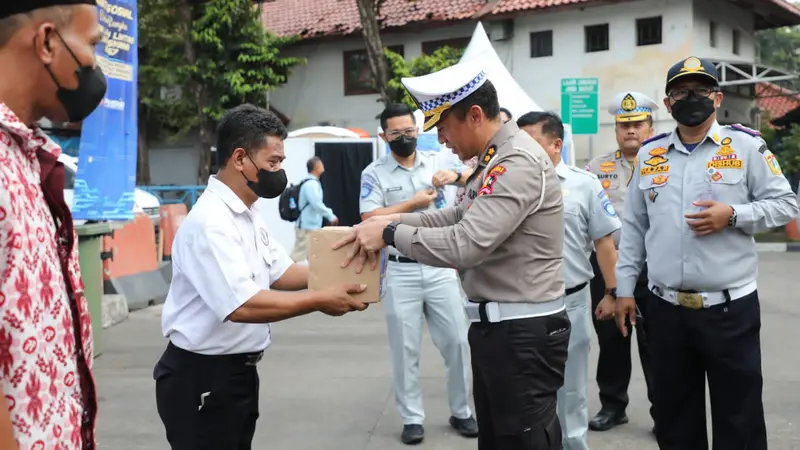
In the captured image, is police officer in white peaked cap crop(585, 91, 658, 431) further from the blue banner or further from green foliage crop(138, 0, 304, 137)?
green foliage crop(138, 0, 304, 137)

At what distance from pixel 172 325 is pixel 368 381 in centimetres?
378

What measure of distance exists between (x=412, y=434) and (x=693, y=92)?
8.77 ft

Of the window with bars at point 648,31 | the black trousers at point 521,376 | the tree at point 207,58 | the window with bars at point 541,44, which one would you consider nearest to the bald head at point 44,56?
the black trousers at point 521,376

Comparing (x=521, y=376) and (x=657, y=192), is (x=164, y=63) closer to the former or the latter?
(x=657, y=192)

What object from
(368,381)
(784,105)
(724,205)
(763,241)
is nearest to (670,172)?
(724,205)

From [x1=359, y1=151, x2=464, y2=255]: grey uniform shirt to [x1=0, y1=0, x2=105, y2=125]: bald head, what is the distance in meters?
3.67

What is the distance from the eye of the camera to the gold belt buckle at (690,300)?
3588 mm

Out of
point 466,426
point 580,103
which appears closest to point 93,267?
point 466,426

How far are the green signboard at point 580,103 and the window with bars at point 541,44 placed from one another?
10653 mm

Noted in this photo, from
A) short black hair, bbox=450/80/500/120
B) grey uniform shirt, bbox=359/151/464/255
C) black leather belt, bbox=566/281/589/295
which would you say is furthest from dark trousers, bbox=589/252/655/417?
short black hair, bbox=450/80/500/120

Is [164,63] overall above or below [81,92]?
above

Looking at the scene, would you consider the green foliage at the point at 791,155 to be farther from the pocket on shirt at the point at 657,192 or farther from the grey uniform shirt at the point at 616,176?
the pocket on shirt at the point at 657,192

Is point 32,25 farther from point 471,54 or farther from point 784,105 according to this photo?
point 784,105

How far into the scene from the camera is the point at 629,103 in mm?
5523
